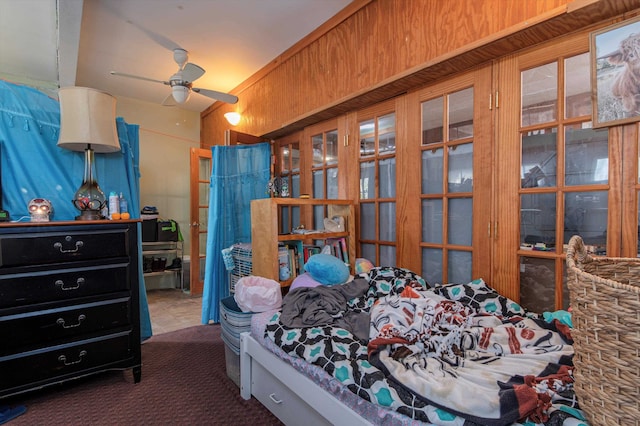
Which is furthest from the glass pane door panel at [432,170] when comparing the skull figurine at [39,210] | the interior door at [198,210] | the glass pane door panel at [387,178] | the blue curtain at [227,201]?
the interior door at [198,210]

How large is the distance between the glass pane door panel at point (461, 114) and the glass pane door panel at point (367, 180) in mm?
653

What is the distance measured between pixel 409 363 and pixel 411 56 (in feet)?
5.85

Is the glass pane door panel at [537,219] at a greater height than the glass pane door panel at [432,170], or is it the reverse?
the glass pane door panel at [432,170]

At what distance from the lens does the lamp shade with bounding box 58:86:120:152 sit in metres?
2.06

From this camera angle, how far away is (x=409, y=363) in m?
1.12

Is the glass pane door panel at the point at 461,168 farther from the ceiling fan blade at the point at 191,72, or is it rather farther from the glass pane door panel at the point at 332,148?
the ceiling fan blade at the point at 191,72

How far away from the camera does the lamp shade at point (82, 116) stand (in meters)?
2.06

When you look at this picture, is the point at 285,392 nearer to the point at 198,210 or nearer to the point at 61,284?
the point at 61,284

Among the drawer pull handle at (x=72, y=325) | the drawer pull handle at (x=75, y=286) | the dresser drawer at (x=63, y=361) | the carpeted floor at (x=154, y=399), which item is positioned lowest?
the carpeted floor at (x=154, y=399)

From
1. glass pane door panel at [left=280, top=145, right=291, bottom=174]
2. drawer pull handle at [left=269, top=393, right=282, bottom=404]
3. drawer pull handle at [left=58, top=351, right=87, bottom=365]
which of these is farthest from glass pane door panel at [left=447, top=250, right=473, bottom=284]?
drawer pull handle at [left=58, top=351, right=87, bottom=365]

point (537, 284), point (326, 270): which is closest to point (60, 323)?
point (326, 270)

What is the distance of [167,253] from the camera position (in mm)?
4570

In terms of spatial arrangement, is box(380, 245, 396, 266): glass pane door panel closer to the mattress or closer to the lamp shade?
the mattress

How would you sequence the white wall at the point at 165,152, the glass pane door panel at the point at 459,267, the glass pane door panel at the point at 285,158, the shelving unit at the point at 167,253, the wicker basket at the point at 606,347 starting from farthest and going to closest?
the white wall at the point at 165,152 < the shelving unit at the point at 167,253 < the glass pane door panel at the point at 285,158 < the glass pane door panel at the point at 459,267 < the wicker basket at the point at 606,347
